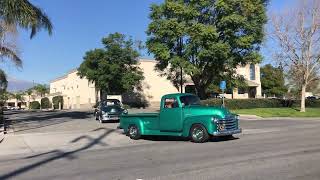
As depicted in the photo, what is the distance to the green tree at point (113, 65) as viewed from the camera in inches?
2383

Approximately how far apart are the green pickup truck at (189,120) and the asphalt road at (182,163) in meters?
1.06

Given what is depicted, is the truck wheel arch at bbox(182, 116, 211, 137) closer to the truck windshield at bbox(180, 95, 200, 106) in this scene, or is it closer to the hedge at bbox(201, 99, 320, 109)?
the truck windshield at bbox(180, 95, 200, 106)

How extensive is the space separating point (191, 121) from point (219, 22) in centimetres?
2829

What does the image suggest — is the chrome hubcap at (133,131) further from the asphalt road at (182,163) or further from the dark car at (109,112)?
the dark car at (109,112)

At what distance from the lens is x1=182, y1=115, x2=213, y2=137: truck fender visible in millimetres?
18250

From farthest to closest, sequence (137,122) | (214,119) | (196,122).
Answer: (137,122) → (196,122) → (214,119)

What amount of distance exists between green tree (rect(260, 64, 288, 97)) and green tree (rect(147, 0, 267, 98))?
5300cm

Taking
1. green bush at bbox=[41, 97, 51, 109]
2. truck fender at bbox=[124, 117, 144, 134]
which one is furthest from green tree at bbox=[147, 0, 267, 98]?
green bush at bbox=[41, 97, 51, 109]

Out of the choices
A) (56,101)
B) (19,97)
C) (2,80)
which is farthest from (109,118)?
(19,97)

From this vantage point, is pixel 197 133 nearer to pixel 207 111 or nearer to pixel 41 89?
pixel 207 111

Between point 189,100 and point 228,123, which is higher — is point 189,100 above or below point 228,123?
above

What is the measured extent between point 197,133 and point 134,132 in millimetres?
3738

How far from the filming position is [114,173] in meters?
11.3

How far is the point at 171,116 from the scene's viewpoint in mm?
19422
